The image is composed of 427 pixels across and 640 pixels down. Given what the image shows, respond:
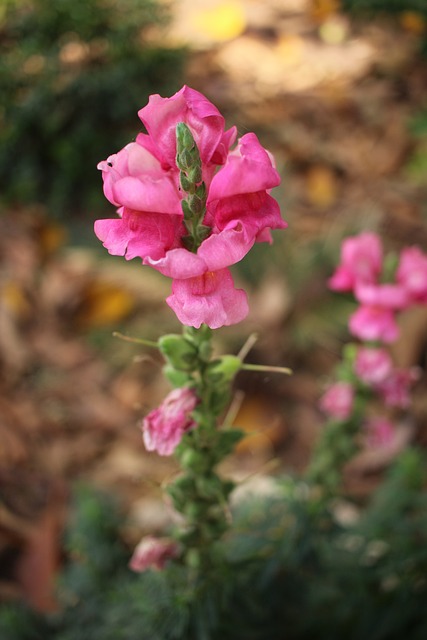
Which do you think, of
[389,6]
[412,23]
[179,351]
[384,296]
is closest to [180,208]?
[179,351]

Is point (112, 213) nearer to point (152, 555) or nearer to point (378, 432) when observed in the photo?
point (378, 432)

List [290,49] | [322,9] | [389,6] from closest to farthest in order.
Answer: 1. [389,6]
2. [290,49]
3. [322,9]

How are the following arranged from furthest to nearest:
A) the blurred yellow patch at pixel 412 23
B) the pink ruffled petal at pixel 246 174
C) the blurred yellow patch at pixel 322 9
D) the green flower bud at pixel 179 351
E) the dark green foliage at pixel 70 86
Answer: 1. the blurred yellow patch at pixel 322 9
2. the blurred yellow patch at pixel 412 23
3. the dark green foliage at pixel 70 86
4. the green flower bud at pixel 179 351
5. the pink ruffled petal at pixel 246 174

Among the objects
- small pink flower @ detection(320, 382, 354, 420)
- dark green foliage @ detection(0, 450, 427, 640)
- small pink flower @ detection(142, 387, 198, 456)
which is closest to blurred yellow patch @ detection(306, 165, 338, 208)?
dark green foliage @ detection(0, 450, 427, 640)

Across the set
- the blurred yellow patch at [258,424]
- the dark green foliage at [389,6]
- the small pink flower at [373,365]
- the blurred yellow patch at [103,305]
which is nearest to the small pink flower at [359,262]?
the small pink flower at [373,365]

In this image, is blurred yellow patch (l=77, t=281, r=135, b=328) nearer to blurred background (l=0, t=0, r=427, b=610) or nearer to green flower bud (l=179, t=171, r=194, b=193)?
blurred background (l=0, t=0, r=427, b=610)

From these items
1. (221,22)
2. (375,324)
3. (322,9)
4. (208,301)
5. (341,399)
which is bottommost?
(322,9)

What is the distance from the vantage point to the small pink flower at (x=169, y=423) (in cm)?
82

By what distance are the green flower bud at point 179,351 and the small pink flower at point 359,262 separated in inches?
16.7

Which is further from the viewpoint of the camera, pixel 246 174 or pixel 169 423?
pixel 169 423

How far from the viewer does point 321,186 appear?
3.11 m

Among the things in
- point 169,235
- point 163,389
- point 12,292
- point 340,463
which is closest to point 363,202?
point 163,389

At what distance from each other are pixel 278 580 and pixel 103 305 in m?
1.52

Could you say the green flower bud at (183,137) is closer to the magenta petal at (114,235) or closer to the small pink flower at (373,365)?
the magenta petal at (114,235)
